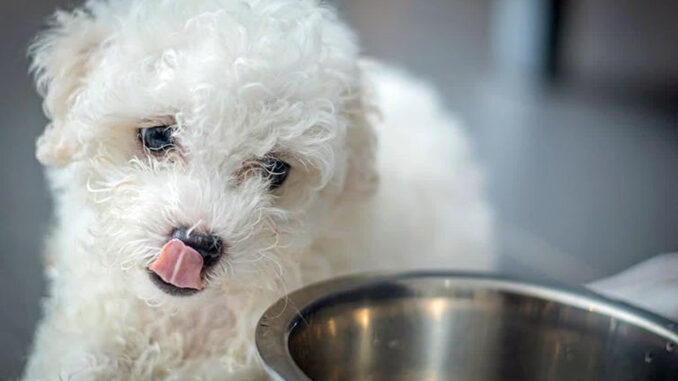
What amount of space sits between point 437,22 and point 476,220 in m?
1.76

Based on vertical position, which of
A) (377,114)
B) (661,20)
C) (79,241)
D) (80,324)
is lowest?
(80,324)

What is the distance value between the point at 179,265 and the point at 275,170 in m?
0.21

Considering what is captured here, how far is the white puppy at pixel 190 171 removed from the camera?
1104mm

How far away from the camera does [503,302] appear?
1.30m

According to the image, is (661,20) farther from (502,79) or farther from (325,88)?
(325,88)

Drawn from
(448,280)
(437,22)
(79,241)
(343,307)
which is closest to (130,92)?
(79,241)

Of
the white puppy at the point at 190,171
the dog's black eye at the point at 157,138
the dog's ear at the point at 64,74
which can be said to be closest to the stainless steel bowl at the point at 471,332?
the white puppy at the point at 190,171

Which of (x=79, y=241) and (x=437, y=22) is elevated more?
(x=437, y=22)

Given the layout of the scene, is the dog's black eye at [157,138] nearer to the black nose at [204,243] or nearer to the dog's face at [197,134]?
the dog's face at [197,134]

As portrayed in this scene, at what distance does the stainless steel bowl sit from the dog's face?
4.2 inches

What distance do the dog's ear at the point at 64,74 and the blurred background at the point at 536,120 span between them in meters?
0.17

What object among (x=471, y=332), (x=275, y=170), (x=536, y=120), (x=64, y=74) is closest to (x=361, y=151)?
(x=275, y=170)

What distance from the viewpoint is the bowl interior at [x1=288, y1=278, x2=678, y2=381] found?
47.6 inches

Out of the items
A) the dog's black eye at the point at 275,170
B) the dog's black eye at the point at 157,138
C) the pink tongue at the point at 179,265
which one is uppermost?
the dog's black eye at the point at 157,138
